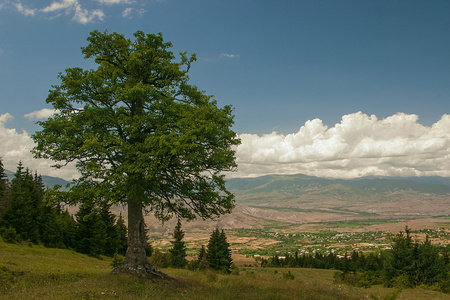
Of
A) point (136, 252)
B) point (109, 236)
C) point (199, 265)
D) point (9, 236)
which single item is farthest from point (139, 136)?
point (109, 236)

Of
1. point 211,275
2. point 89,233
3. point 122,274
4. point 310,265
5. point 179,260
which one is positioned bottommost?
point 310,265

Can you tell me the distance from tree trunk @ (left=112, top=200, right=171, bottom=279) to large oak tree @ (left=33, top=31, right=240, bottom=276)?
0.19 ft

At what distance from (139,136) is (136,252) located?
721 centimetres

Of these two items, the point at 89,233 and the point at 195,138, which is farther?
the point at 89,233

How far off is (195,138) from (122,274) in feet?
29.9

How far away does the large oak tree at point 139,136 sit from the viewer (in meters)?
13.3

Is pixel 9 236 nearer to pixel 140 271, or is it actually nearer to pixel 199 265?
pixel 199 265

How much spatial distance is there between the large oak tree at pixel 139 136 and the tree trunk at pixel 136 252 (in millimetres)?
58

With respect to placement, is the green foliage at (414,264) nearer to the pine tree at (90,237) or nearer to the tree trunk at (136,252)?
the tree trunk at (136,252)

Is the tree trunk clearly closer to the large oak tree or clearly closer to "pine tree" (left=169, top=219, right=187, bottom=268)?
the large oak tree

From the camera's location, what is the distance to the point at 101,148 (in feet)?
44.7

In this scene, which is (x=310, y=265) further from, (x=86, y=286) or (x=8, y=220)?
(x=86, y=286)

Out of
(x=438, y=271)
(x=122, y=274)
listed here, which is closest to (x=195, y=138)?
(x=122, y=274)

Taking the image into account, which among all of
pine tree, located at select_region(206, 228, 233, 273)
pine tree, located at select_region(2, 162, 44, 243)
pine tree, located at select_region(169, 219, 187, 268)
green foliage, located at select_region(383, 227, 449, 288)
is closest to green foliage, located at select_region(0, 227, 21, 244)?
pine tree, located at select_region(2, 162, 44, 243)
